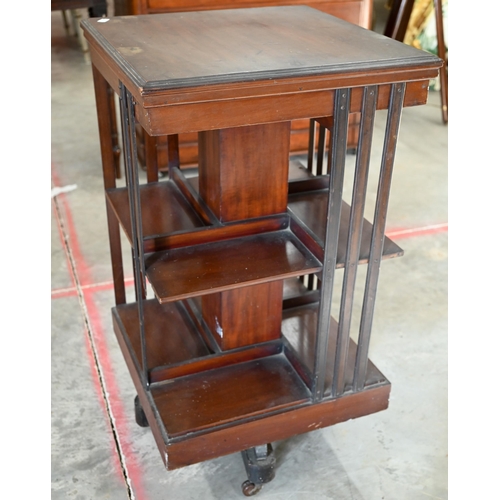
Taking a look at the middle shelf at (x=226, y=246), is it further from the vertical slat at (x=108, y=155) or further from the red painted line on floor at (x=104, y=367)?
the red painted line on floor at (x=104, y=367)

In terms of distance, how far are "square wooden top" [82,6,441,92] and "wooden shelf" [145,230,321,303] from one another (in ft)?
1.48

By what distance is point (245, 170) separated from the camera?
5.19 ft

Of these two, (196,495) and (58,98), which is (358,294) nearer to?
(196,495)

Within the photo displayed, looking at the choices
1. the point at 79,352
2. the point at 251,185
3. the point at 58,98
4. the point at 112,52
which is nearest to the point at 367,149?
the point at 251,185

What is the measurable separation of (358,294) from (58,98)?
9.99 feet

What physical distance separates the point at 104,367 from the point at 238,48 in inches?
49.0

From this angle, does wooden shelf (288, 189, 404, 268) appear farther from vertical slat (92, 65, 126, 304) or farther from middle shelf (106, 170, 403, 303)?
vertical slat (92, 65, 126, 304)

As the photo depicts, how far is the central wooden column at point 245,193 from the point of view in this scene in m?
1.55

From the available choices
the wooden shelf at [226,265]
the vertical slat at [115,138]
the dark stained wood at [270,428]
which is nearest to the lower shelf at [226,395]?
the dark stained wood at [270,428]

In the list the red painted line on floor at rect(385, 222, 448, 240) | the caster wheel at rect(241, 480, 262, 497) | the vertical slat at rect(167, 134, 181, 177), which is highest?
the vertical slat at rect(167, 134, 181, 177)

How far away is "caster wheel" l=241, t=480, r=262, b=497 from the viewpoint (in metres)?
1.74

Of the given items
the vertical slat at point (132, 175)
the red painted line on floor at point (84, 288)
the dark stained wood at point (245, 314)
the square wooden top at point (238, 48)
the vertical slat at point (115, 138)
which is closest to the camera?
the square wooden top at point (238, 48)

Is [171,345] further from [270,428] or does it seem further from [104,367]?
[104,367]

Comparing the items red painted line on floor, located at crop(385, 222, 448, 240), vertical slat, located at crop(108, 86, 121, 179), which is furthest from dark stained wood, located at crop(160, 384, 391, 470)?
vertical slat, located at crop(108, 86, 121, 179)
